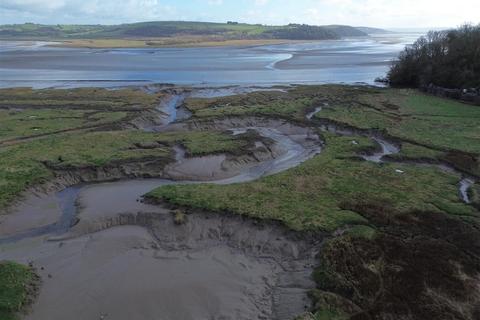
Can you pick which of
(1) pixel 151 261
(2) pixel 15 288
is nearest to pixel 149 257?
(1) pixel 151 261

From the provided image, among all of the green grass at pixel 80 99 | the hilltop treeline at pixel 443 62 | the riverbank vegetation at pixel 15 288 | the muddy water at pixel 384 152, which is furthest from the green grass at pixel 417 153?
the hilltop treeline at pixel 443 62

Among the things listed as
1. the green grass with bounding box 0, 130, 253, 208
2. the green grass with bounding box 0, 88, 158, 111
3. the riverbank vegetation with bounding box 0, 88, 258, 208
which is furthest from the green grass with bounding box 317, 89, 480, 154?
the green grass with bounding box 0, 88, 158, 111

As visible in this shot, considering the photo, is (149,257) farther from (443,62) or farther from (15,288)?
(443,62)

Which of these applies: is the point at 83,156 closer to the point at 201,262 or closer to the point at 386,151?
the point at 201,262

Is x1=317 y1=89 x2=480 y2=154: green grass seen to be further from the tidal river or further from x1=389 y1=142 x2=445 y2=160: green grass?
the tidal river

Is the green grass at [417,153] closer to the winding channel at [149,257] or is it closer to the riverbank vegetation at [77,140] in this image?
the winding channel at [149,257]
